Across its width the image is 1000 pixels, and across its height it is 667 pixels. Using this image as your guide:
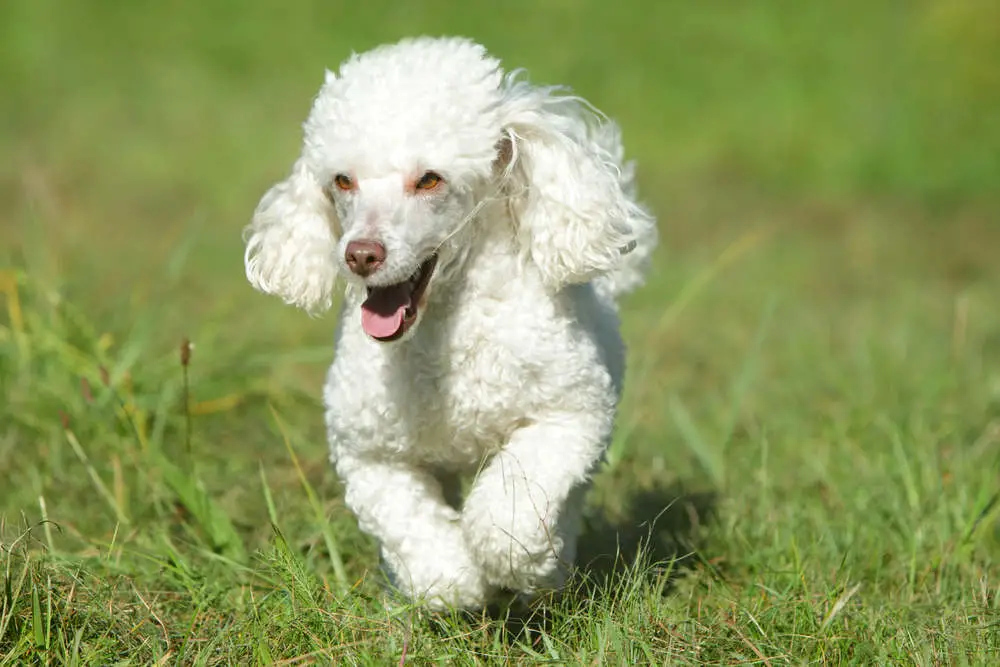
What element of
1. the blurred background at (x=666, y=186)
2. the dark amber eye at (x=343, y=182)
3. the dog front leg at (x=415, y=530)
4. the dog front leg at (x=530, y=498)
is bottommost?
the blurred background at (x=666, y=186)

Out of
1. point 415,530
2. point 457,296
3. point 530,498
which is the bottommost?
point 415,530

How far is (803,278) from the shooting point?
353 inches

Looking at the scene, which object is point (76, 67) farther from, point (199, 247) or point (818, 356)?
point (818, 356)

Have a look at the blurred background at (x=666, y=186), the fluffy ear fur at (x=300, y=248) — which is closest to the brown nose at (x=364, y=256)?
the fluffy ear fur at (x=300, y=248)

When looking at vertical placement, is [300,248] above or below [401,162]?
below

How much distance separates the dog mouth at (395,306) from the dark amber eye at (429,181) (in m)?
0.19

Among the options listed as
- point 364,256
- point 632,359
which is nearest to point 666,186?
point 632,359

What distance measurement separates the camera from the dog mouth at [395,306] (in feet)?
10.5

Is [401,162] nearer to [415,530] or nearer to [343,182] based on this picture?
[343,182]

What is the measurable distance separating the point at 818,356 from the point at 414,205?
13.4ft

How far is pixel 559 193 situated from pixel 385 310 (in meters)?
0.60

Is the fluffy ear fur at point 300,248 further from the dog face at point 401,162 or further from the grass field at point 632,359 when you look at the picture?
the grass field at point 632,359

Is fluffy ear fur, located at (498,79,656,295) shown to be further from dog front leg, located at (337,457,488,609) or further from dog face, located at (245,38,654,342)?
dog front leg, located at (337,457,488,609)

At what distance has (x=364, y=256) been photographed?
3.12 metres
